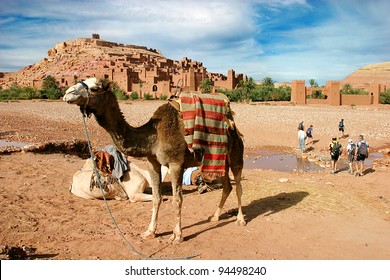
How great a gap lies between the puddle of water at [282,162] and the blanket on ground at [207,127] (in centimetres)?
997

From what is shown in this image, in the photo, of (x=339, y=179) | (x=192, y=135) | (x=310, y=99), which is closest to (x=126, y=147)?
(x=192, y=135)

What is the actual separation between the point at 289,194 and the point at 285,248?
323cm

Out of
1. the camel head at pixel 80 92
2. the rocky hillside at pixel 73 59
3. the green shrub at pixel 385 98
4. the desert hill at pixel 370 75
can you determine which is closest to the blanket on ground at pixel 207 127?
the camel head at pixel 80 92

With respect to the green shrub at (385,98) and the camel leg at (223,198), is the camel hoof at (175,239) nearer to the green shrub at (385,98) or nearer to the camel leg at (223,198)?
the camel leg at (223,198)

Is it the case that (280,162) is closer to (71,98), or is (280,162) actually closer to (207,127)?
(207,127)

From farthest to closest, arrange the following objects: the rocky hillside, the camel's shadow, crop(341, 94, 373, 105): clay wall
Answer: the rocky hillside → crop(341, 94, 373, 105): clay wall → the camel's shadow

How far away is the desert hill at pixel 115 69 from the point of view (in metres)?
76.4

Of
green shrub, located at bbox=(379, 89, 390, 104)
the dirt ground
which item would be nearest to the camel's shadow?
the dirt ground

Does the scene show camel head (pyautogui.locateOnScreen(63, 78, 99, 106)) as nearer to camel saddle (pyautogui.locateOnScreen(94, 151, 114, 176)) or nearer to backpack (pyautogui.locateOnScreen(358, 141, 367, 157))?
camel saddle (pyautogui.locateOnScreen(94, 151, 114, 176))

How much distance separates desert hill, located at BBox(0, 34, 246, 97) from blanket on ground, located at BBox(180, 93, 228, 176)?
61.7 m

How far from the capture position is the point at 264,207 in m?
7.64

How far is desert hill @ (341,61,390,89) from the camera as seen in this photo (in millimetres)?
134350

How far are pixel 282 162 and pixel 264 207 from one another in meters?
10.2

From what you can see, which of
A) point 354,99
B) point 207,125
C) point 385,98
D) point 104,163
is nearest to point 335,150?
point 104,163
